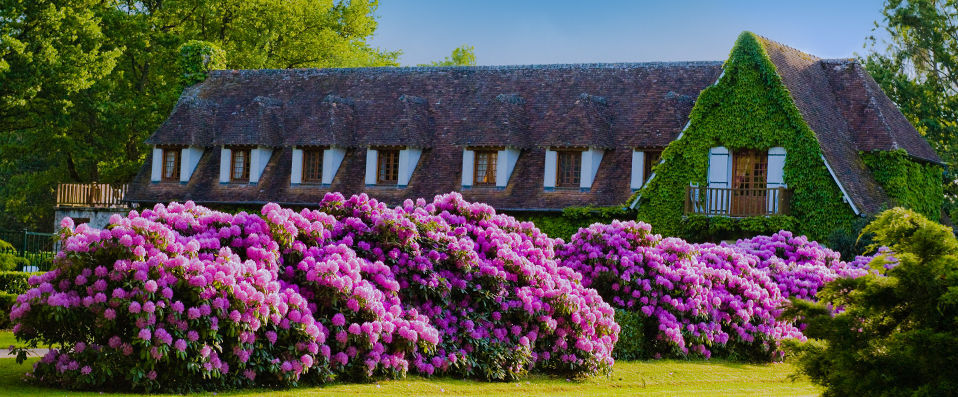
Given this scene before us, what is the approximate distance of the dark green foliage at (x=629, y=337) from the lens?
19672mm

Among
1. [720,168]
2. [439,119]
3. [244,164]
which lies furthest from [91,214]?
[720,168]

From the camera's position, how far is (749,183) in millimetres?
35344

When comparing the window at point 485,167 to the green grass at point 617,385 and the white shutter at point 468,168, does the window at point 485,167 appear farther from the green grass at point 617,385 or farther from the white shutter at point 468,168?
the green grass at point 617,385

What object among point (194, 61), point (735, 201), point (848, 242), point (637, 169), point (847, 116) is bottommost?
point (848, 242)

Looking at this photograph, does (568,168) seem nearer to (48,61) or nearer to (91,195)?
(48,61)

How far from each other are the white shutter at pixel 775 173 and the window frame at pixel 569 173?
642 cm

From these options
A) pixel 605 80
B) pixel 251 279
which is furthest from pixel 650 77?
pixel 251 279

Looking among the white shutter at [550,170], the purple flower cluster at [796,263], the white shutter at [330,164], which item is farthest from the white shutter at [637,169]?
the white shutter at [330,164]

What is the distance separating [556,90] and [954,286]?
32.0 meters

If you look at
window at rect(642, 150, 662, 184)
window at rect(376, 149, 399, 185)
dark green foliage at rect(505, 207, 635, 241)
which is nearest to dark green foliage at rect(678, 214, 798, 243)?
dark green foliage at rect(505, 207, 635, 241)

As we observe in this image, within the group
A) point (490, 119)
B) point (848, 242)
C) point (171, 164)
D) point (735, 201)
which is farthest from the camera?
point (171, 164)

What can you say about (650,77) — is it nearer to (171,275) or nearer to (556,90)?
(556,90)

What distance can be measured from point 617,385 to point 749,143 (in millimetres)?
19643

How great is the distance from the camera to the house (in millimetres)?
34812
